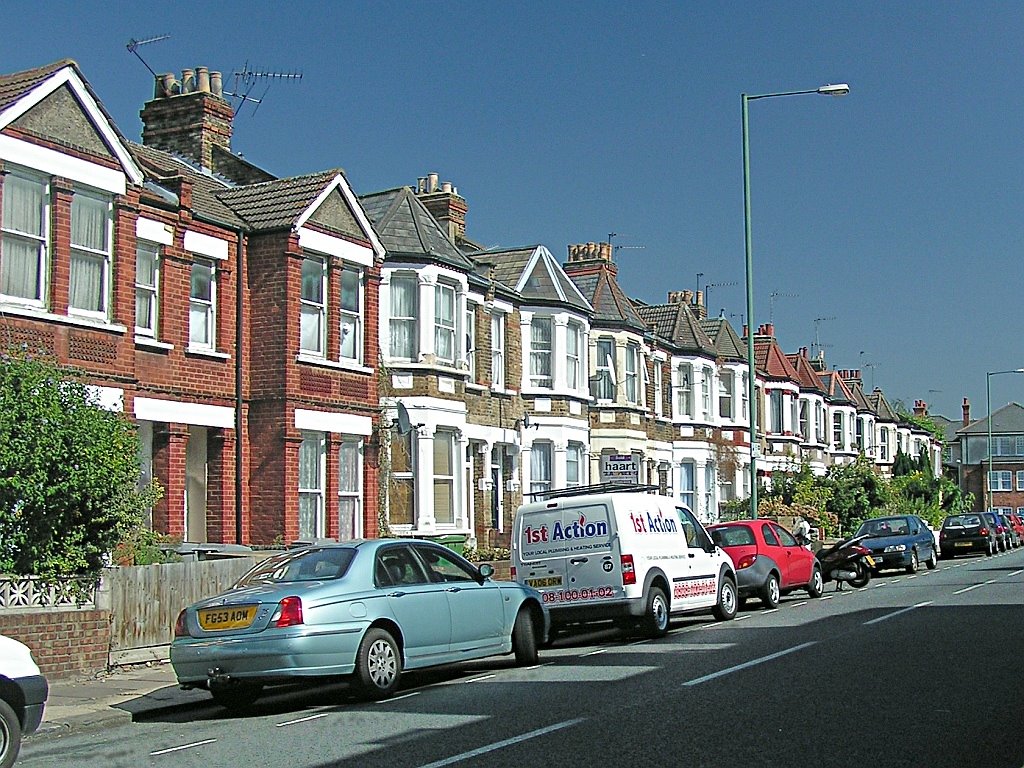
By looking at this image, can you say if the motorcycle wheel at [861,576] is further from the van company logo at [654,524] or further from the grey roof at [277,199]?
the grey roof at [277,199]

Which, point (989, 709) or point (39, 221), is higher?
point (39, 221)

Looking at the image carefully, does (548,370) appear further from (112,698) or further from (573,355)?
(112,698)

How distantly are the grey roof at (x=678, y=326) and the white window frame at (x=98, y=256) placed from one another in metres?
27.1

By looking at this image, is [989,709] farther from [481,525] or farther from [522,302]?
[522,302]

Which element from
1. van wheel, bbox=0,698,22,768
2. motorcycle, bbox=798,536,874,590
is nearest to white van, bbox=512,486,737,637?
van wheel, bbox=0,698,22,768

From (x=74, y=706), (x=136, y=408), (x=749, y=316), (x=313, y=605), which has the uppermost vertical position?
(x=749, y=316)

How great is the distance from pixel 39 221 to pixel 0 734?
449 inches

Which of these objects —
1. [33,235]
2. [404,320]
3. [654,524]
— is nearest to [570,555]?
[654,524]

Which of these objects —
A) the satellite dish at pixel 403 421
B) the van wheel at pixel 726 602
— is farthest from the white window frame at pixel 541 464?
the van wheel at pixel 726 602

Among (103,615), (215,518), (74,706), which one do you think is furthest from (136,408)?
(74,706)

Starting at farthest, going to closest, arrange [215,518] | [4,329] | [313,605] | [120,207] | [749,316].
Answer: [749,316] < [215,518] < [120,207] < [4,329] < [313,605]

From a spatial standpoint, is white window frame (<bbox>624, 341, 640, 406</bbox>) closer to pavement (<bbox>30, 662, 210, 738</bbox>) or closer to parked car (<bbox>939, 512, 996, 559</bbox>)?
parked car (<bbox>939, 512, 996, 559</bbox>)

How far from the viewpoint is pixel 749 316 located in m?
28.2

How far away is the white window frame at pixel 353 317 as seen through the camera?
83.8ft
